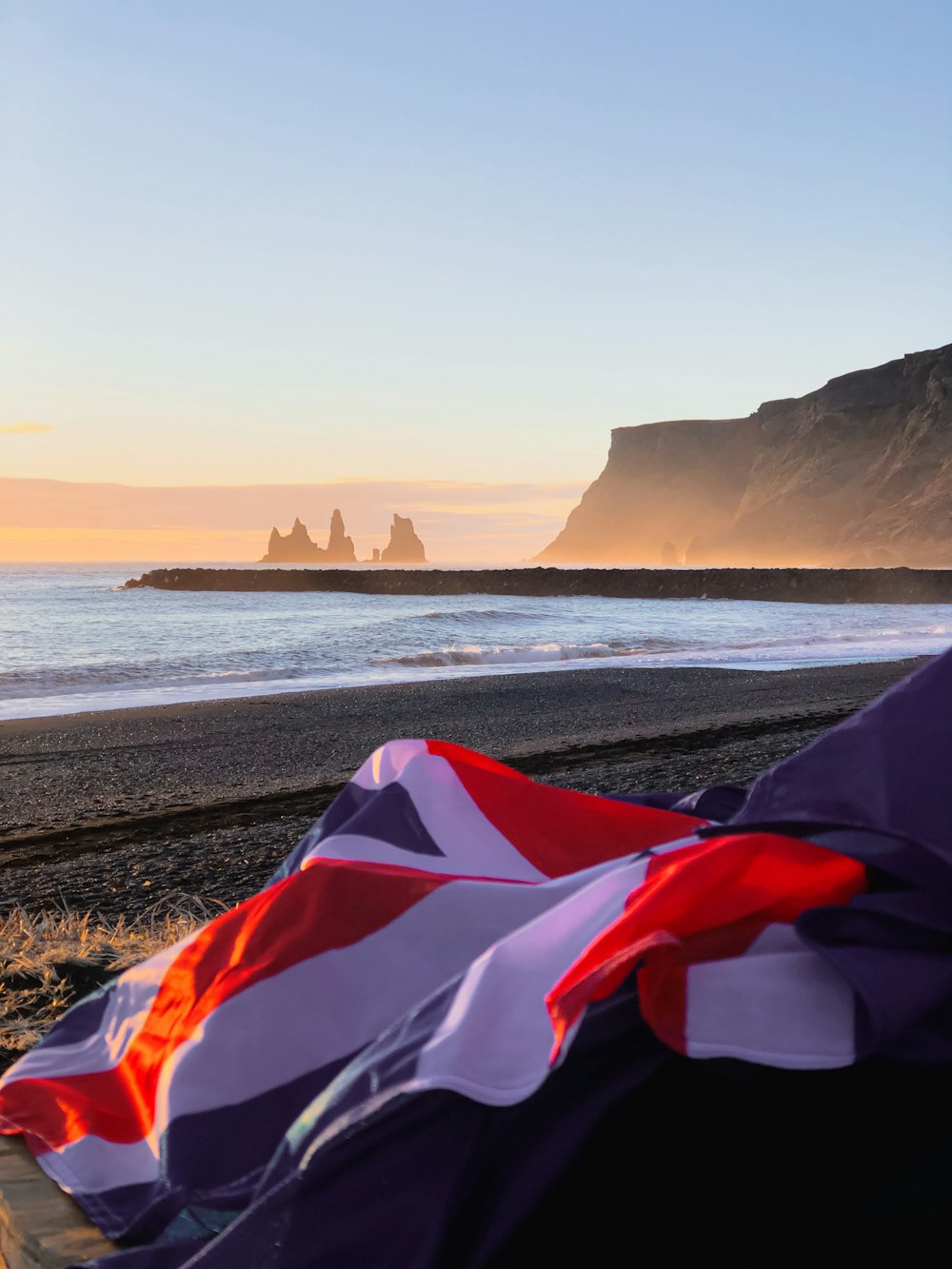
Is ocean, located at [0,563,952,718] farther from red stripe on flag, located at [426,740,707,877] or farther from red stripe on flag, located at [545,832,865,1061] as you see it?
red stripe on flag, located at [545,832,865,1061]

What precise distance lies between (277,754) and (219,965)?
566cm

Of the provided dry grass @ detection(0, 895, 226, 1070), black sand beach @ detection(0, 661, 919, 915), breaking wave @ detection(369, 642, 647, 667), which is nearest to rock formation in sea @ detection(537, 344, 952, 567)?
breaking wave @ detection(369, 642, 647, 667)

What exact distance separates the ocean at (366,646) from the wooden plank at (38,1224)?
31.8ft

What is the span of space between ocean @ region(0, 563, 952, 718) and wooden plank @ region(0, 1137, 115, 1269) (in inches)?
382

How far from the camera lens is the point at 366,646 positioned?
1936cm

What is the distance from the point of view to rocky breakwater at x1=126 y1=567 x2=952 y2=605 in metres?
49.2

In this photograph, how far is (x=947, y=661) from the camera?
1400 mm

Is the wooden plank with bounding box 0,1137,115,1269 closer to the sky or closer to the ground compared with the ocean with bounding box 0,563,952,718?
closer to the sky

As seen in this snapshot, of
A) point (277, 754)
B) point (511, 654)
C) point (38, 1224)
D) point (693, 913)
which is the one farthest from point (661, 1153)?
point (511, 654)

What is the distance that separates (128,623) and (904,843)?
30.1 m

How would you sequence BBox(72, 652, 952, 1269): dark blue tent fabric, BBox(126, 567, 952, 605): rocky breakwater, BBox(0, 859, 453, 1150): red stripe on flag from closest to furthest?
BBox(72, 652, 952, 1269): dark blue tent fabric
BBox(0, 859, 453, 1150): red stripe on flag
BBox(126, 567, 952, 605): rocky breakwater

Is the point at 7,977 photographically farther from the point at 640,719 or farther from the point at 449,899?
the point at 640,719

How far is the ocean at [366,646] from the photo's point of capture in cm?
1391

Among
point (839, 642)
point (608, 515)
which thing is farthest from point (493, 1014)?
point (608, 515)
